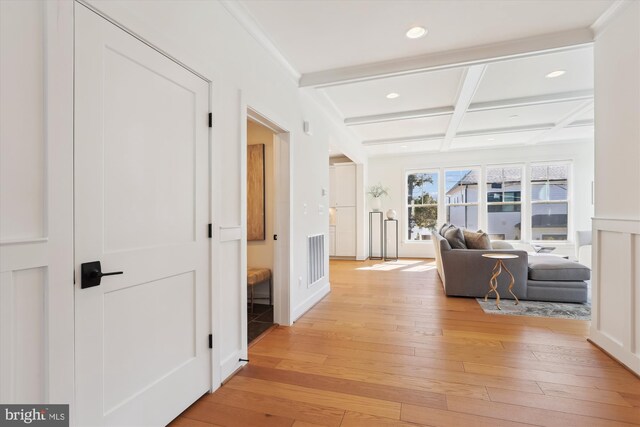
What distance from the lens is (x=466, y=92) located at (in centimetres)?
390

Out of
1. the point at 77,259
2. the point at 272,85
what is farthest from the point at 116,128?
the point at 272,85

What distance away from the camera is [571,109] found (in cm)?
483

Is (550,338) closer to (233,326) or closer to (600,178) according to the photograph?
(600,178)

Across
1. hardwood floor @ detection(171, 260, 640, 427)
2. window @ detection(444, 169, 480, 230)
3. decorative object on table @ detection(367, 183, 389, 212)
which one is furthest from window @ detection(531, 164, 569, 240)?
hardwood floor @ detection(171, 260, 640, 427)

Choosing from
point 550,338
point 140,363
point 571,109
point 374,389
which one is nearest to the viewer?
point 140,363

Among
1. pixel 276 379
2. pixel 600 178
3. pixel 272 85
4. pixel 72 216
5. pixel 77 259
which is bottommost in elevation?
pixel 276 379

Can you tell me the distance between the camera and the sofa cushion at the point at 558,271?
12.8 ft

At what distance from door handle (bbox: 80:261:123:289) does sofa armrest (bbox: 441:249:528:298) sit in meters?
4.04

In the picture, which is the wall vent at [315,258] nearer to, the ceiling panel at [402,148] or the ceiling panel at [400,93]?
the ceiling panel at [400,93]

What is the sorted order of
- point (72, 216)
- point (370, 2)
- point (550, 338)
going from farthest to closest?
1. point (550, 338)
2. point (370, 2)
3. point (72, 216)

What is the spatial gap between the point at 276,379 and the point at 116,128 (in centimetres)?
185

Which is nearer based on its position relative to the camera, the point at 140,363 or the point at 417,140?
the point at 140,363

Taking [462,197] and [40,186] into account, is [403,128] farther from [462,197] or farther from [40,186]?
[40,186]

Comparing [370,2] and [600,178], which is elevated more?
[370,2]
